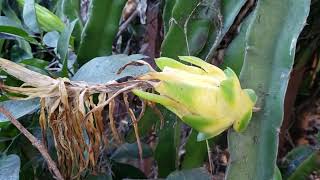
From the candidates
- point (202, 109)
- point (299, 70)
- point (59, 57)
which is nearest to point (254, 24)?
point (202, 109)

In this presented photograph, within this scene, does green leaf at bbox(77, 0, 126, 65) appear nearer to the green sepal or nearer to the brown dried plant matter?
the brown dried plant matter

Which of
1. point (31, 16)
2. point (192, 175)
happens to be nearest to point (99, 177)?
point (192, 175)

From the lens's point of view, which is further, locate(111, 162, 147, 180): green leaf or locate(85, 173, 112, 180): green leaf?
locate(111, 162, 147, 180): green leaf

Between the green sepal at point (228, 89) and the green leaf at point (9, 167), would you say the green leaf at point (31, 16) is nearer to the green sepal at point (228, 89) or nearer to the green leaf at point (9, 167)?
the green leaf at point (9, 167)

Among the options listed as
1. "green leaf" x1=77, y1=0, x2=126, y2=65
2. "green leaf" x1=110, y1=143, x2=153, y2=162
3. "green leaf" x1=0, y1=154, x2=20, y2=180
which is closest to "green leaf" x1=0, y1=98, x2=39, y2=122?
"green leaf" x1=0, y1=154, x2=20, y2=180

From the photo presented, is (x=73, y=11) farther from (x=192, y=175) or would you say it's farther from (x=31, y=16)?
(x=192, y=175)

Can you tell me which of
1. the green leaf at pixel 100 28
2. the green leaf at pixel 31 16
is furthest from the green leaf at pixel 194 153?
the green leaf at pixel 31 16

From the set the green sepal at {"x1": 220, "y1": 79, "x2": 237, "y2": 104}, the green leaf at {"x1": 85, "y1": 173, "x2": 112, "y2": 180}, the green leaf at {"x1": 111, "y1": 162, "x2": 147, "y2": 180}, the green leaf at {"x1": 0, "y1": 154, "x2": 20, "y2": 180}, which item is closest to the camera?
the green sepal at {"x1": 220, "y1": 79, "x2": 237, "y2": 104}

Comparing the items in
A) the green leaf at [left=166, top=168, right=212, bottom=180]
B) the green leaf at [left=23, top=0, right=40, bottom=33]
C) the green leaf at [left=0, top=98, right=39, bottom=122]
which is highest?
the green leaf at [left=23, top=0, right=40, bottom=33]
